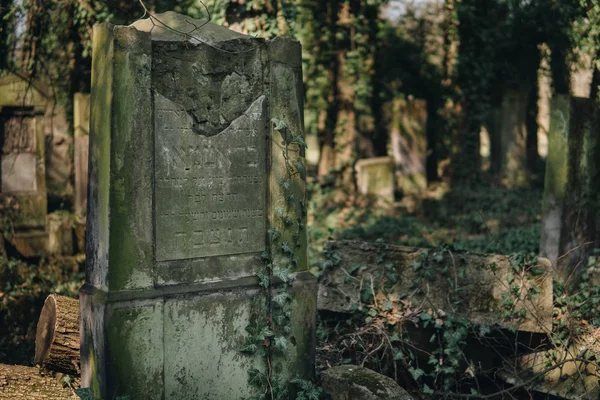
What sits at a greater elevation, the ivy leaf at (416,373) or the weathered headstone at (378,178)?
the weathered headstone at (378,178)

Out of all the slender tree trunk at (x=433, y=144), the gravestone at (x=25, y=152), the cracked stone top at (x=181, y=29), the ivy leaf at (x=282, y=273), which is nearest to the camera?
the cracked stone top at (x=181, y=29)

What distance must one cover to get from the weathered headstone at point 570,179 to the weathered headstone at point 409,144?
23.9 ft

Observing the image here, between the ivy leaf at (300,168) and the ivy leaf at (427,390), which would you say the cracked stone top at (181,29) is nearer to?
the ivy leaf at (300,168)

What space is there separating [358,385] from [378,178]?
936cm

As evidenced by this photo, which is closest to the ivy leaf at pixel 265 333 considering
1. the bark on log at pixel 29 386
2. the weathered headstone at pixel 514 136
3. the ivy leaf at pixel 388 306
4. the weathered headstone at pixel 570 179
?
the bark on log at pixel 29 386

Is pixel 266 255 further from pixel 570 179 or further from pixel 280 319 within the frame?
pixel 570 179

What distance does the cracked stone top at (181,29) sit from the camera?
443cm

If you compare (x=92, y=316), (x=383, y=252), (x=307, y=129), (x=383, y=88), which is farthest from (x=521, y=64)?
(x=92, y=316)

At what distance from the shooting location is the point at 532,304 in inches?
225

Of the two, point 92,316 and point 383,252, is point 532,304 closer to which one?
point 383,252

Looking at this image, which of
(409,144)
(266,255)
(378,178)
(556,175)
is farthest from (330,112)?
(266,255)

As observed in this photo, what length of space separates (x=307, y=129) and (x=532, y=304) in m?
10.5

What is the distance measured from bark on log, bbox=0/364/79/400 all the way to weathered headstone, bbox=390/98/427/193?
10.5 metres

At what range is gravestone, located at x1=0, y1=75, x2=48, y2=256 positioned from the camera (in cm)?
1001
